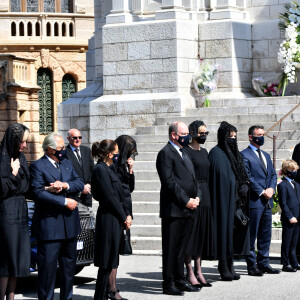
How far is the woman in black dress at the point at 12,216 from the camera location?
10.6m

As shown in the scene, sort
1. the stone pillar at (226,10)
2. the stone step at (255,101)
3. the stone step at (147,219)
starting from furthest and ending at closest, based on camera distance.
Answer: the stone pillar at (226,10), the stone step at (255,101), the stone step at (147,219)

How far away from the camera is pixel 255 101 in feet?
63.9

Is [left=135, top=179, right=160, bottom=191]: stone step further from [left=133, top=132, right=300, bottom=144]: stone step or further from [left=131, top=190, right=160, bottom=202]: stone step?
[left=133, top=132, right=300, bottom=144]: stone step

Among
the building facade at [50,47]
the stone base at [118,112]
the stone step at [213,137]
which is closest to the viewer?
the stone step at [213,137]

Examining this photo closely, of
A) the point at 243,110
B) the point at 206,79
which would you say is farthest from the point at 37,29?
the point at 243,110

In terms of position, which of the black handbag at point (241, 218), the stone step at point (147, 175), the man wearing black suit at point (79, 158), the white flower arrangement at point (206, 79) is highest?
the white flower arrangement at point (206, 79)

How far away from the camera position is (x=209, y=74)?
2002 cm

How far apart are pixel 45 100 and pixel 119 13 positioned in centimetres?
1802

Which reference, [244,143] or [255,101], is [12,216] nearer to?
[244,143]

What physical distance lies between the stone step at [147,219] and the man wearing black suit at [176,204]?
4.46 m

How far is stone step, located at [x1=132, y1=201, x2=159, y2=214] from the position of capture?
17078mm

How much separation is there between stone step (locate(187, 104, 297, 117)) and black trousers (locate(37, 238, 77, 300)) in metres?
8.61

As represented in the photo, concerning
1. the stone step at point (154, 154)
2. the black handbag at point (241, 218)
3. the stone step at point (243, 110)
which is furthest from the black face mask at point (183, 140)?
the stone step at point (243, 110)

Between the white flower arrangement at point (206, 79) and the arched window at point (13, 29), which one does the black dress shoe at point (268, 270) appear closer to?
the white flower arrangement at point (206, 79)
